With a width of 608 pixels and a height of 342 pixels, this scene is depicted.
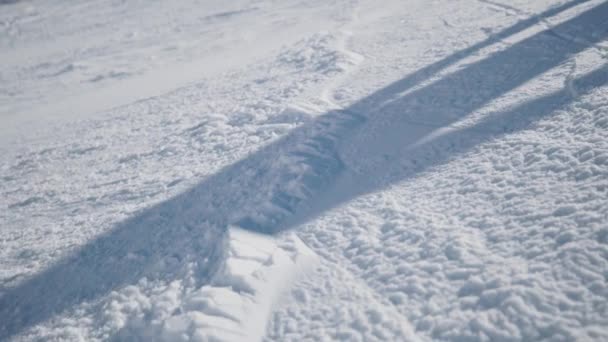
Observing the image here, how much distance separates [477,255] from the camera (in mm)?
1695

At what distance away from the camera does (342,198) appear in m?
2.36

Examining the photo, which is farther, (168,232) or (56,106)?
(56,106)

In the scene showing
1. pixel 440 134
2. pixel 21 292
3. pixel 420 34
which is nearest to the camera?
pixel 21 292

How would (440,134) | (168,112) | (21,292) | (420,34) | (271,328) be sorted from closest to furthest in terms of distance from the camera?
(271,328), (21,292), (440,134), (168,112), (420,34)

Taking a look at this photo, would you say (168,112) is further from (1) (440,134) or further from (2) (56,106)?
(1) (440,134)

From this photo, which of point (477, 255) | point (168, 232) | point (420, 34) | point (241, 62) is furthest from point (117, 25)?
point (477, 255)

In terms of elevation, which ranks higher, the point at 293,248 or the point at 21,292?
the point at 293,248

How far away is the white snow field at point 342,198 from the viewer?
1599 millimetres

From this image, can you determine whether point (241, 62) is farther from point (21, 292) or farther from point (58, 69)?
point (21, 292)

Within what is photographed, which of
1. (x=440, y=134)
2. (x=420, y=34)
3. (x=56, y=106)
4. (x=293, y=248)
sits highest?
(x=420, y=34)

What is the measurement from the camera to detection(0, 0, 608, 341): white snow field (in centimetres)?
160

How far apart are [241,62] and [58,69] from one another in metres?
3.89

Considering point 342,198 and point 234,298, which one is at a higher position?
point 342,198

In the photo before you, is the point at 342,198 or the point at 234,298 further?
the point at 342,198
